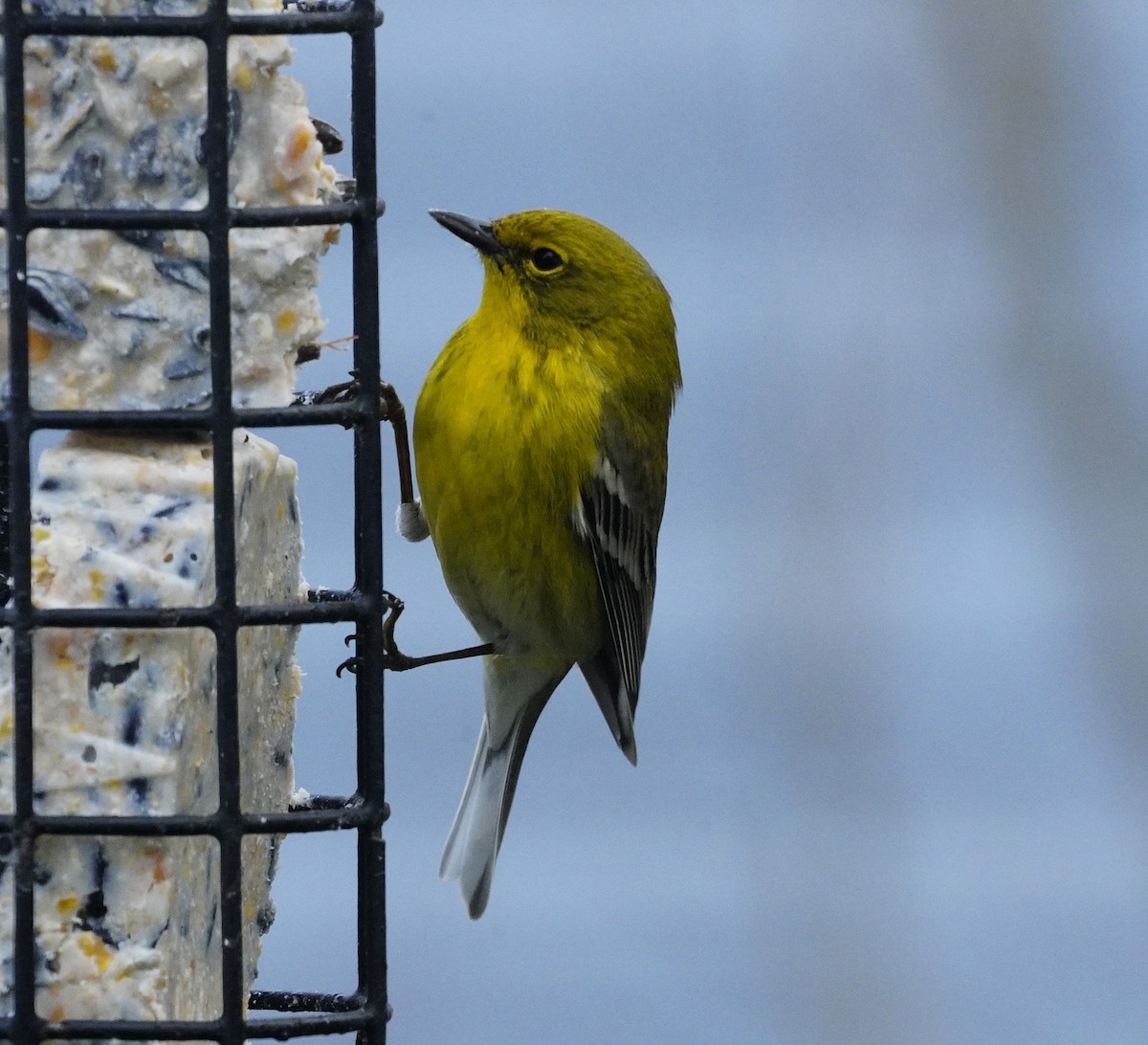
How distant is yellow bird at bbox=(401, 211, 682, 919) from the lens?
3.35 metres

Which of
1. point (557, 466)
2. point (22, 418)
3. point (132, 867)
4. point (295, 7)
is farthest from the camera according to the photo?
point (557, 466)

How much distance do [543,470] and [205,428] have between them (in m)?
1.37

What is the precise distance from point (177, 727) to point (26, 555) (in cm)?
28

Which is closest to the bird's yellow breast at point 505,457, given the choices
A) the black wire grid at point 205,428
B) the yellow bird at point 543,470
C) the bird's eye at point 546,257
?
the yellow bird at point 543,470

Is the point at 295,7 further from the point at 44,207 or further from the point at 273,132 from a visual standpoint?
the point at 44,207

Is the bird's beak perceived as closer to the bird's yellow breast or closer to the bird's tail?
the bird's yellow breast

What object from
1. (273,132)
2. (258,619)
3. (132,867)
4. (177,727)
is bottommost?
(132,867)

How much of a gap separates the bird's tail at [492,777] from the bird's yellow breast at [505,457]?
1.29ft

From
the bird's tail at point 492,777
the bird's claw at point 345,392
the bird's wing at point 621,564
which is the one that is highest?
the bird's claw at point 345,392

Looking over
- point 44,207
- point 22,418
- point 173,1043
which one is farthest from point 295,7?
point 173,1043

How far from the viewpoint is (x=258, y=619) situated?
2.07 m

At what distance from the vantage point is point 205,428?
2062 mm

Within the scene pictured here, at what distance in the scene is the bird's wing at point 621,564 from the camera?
11.5ft

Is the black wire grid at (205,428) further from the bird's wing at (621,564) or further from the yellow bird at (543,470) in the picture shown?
the bird's wing at (621,564)
